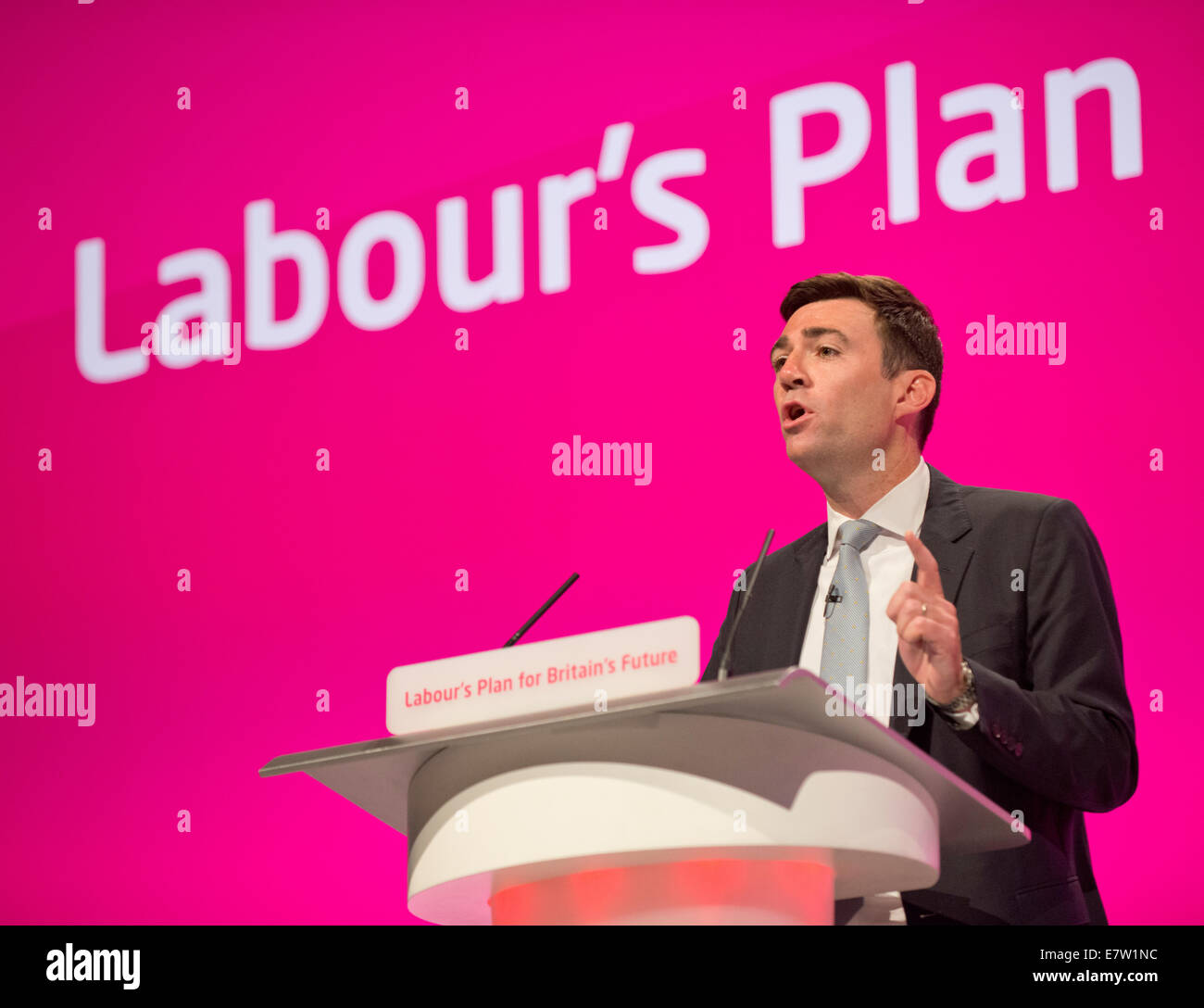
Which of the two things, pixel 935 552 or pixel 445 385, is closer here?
pixel 935 552

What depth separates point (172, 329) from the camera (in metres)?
3.77

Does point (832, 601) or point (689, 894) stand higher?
point (832, 601)

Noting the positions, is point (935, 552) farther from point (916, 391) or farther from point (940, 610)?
point (940, 610)

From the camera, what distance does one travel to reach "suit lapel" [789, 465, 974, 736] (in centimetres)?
259

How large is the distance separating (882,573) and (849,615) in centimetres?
16
